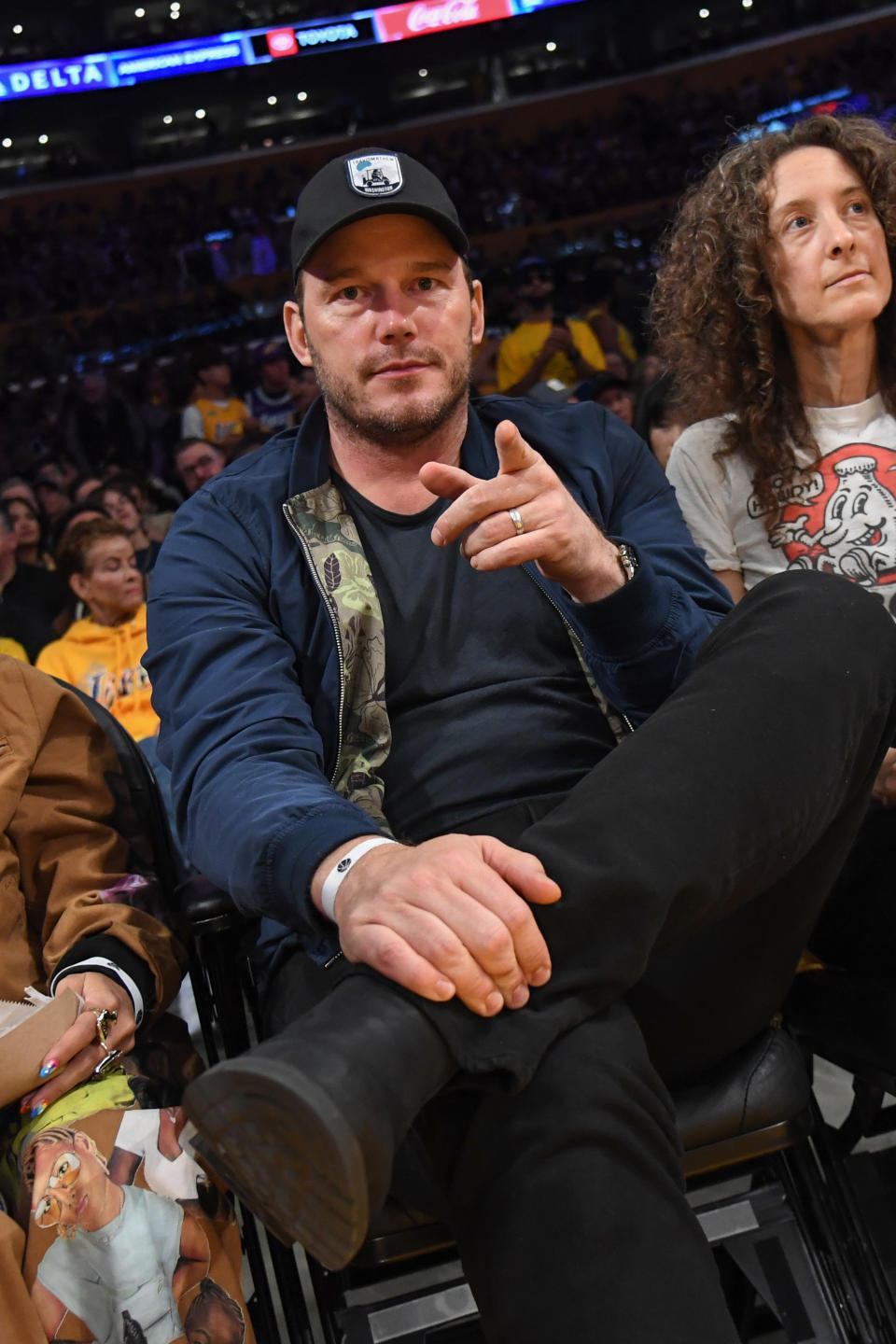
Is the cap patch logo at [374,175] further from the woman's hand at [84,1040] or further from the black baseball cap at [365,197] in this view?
the woman's hand at [84,1040]

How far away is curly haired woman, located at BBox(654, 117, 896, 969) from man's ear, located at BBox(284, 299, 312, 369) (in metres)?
0.58

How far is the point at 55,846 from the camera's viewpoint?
1526mm

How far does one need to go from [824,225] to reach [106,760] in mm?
1247

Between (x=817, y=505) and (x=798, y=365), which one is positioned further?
(x=798, y=365)

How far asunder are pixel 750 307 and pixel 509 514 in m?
0.84

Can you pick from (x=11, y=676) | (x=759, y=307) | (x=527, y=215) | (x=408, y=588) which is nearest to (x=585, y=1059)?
(x=408, y=588)

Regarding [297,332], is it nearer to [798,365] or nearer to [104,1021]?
[798,365]

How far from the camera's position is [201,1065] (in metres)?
1.44

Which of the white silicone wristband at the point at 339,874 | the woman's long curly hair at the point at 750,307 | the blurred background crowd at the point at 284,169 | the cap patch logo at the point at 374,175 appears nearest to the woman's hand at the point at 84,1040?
the white silicone wristband at the point at 339,874

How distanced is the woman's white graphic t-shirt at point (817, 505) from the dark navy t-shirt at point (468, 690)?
42 cm

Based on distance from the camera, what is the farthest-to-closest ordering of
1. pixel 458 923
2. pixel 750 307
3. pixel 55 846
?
pixel 750 307 → pixel 55 846 → pixel 458 923

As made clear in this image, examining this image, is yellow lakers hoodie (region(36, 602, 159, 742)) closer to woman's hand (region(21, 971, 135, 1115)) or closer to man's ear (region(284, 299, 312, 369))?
man's ear (region(284, 299, 312, 369))

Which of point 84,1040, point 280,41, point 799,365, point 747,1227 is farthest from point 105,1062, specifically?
point 280,41

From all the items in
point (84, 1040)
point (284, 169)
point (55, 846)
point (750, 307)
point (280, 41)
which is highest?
point (280, 41)
